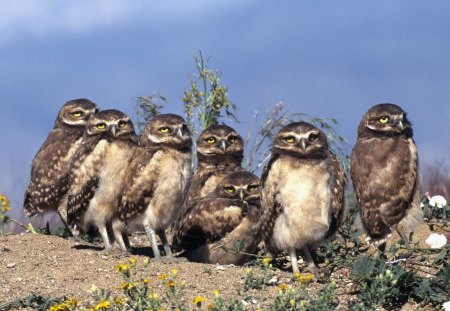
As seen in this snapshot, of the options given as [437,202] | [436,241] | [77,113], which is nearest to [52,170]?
[77,113]

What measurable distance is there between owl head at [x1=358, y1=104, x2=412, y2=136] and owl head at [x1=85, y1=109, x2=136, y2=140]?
2.65m

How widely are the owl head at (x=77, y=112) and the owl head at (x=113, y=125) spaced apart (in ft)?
5.91

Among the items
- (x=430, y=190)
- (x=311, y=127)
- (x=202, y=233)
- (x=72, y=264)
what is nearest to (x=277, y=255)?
(x=202, y=233)

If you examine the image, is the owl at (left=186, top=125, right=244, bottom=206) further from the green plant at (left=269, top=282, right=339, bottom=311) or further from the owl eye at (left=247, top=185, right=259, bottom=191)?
the green plant at (left=269, top=282, right=339, bottom=311)

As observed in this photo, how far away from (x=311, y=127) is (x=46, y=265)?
2.95m

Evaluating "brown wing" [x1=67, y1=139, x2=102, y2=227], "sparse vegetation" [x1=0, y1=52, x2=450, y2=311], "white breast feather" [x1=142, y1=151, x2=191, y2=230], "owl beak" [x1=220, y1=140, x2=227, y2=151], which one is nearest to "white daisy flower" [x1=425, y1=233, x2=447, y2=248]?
"sparse vegetation" [x1=0, y1=52, x2=450, y2=311]

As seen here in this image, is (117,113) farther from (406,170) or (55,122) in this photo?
(406,170)

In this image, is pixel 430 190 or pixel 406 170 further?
pixel 430 190

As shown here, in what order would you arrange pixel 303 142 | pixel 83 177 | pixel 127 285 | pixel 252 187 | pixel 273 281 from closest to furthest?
pixel 127 285 < pixel 273 281 < pixel 303 142 < pixel 83 177 < pixel 252 187

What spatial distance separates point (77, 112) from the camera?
11531 millimetres

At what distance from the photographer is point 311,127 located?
853cm

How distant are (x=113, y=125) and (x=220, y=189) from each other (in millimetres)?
1399

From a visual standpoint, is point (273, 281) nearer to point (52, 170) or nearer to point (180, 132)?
point (180, 132)

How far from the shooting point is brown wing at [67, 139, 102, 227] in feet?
31.2
